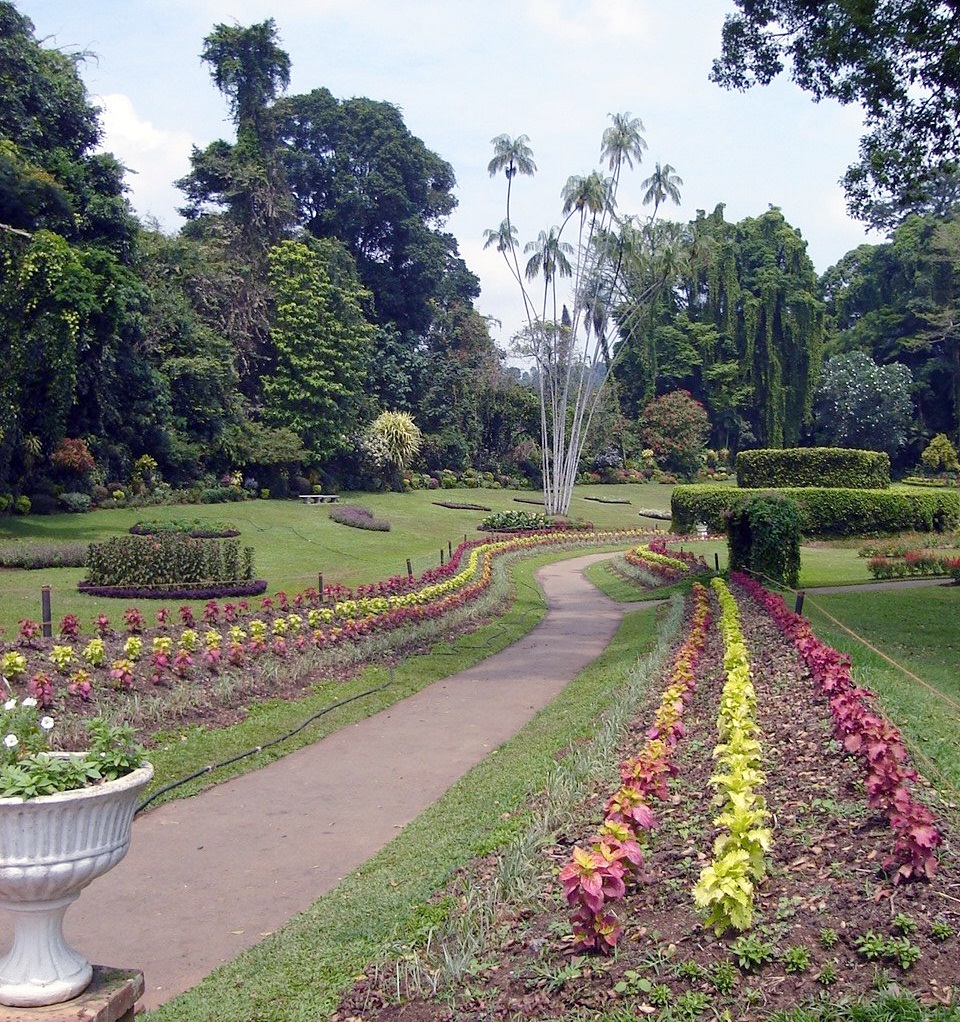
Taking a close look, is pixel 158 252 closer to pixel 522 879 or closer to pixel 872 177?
pixel 872 177

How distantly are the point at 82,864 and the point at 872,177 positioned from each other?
15660 mm

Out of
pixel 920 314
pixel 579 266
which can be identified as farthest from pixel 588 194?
pixel 920 314

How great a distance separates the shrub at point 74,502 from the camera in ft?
90.3

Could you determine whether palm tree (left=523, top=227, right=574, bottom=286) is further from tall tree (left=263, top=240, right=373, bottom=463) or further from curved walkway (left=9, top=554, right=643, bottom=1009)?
curved walkway (left=9, top=554, right=643, bottom=1009)

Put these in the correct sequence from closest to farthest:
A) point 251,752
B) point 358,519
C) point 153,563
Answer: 1. point 251,752
2. point 153,563
3. point 358,519

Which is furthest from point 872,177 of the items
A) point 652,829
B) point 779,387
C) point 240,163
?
point 779,387

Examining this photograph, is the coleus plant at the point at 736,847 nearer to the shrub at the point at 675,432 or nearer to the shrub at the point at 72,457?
the shrub at the point at 72,457

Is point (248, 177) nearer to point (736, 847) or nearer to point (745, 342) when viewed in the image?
point (745, 342)

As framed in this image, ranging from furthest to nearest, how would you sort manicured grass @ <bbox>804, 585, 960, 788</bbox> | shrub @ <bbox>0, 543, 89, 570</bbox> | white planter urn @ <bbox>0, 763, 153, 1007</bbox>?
shrub @ <bbox>0, 543, 89, 570</bbox>, manicured grass @ <bbox>804, 585, 960, 788</bbox>, white planter urn @ <bbox>0, 763, 153, 1007</bbox>

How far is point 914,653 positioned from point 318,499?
1081 inches

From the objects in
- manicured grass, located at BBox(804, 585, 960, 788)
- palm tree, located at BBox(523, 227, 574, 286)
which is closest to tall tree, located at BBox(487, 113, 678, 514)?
palm tree, located at BBox(523, 227, 574, 286)

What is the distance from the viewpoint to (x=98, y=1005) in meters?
2.99

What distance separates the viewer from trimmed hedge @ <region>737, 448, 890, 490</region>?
33312 mm

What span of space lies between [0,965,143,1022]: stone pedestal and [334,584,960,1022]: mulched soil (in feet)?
2.94
